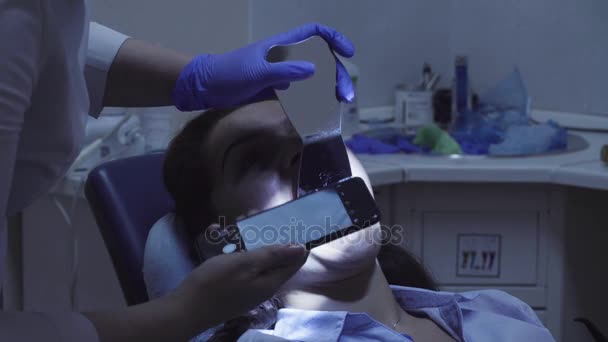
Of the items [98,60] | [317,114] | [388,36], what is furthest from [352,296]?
[388,36]

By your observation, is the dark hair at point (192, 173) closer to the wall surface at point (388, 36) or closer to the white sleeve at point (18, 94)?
the white sleeve at point (18, 94)

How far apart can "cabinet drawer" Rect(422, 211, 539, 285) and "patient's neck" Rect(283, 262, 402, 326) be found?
2.16 ft

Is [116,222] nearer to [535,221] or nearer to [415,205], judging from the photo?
[415,205]

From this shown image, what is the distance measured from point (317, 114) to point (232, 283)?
40cm

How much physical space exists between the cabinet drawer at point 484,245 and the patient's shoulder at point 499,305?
529 millimetres

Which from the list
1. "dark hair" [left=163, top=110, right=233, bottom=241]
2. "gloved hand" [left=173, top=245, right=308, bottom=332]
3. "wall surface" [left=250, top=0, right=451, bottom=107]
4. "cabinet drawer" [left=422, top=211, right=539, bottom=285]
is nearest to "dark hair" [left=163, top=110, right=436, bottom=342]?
"dark hair" [left=163, top=110, right=233, bottom=241]

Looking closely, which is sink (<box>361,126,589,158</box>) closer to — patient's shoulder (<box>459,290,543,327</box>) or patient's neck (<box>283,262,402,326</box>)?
patient's shoulder (<box>459,290,543,327</box>)

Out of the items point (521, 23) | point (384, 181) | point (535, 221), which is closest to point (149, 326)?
point (384, 181)

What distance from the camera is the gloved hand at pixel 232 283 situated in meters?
0.93

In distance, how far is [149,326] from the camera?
0.88 metres

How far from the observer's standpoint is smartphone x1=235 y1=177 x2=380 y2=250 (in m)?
1.13

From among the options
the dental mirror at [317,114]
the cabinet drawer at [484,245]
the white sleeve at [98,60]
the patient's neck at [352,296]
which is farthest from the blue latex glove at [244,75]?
the cabinet drawer at [484,245]

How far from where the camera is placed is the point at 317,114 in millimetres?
1257

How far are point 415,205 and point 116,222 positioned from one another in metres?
0.90
